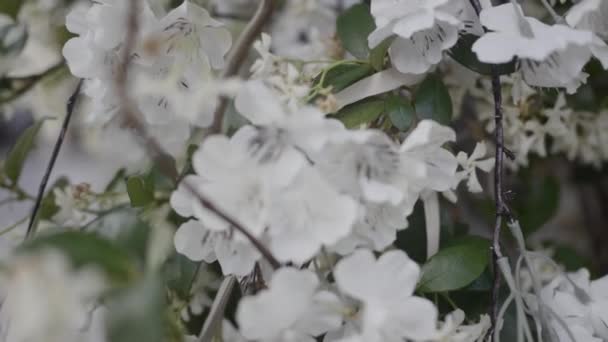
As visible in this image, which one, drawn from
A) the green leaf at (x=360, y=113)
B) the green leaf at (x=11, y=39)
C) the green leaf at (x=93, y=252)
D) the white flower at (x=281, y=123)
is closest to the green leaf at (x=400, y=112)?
the green leaf at (x=360, y=113)

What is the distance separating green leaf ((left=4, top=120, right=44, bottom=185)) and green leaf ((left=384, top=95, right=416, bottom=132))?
303 millimetres

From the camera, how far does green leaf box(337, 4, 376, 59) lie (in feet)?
1.68

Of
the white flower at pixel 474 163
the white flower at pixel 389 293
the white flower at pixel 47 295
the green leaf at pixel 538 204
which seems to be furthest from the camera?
the green leaf at pixel 538 204

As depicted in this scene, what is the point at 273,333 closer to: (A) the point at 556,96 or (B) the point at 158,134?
(B) the point at 158,134

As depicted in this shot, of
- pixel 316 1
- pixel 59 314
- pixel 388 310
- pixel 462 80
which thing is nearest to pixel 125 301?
pixel 59 314

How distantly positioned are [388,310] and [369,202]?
0.06m

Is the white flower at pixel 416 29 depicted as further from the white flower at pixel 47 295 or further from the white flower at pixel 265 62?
the white flower at pixel 47 295

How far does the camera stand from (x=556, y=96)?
0.58 meters

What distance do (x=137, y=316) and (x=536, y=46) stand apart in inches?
10.8

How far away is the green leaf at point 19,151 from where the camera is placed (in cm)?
58

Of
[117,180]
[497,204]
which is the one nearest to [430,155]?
[497,204]

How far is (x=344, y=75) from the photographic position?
0.49 meters

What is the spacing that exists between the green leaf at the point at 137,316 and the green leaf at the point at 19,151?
0.35m

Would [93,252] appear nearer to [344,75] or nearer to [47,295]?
[47,295]
